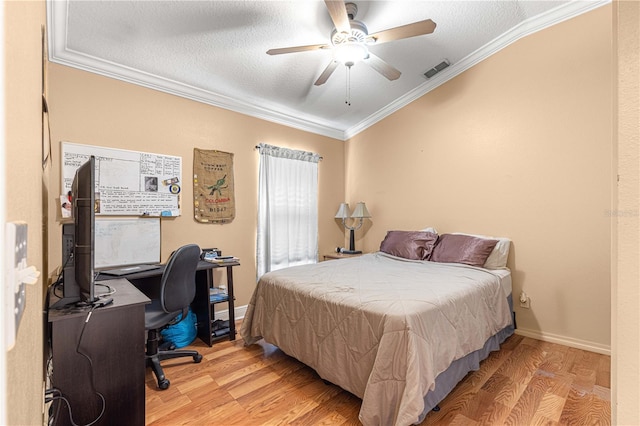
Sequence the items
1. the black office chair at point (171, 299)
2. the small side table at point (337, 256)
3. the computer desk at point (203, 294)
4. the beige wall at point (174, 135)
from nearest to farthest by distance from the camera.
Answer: the black office chair at point (171, 299), the beige wall at point (174, 135), the computer desk at point (203, 294), the small side table at point (337, 256)

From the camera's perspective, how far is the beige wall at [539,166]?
2.58 metres

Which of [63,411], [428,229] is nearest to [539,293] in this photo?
[428,229]

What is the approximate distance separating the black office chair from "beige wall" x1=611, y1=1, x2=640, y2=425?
89.7 inches

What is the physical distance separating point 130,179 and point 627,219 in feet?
10.5

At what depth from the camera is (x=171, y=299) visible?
7.20ft

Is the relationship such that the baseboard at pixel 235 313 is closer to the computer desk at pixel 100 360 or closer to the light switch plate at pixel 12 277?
the computer desk at pixel 100 360

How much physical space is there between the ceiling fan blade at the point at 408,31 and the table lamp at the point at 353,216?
243 centimetres

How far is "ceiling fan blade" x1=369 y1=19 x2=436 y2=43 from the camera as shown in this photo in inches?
76.0

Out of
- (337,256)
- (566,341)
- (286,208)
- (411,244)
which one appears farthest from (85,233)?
(566,341)

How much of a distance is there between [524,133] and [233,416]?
3.44 meters

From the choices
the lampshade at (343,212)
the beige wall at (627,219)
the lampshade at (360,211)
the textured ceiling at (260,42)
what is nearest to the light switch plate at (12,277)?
the beige wall at (627,219)

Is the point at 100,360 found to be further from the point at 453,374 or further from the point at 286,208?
the point at 286,208

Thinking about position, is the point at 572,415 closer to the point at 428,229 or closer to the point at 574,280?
the point at 574,280

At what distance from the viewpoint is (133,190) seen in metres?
2.77
